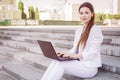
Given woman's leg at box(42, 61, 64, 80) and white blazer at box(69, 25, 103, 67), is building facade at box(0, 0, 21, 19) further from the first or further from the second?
woman's leg at box(42, 61, 64, 80)

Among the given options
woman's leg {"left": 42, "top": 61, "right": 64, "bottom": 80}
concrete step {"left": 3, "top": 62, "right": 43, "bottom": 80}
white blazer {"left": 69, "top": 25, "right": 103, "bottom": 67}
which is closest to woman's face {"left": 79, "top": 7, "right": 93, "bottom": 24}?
white blazer {"left": 69, "top": 25, "right": 103, "bottom": 67}

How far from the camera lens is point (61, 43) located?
5273mm

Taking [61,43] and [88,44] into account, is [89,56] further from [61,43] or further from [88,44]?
[61,43]

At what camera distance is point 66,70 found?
292 centimetres

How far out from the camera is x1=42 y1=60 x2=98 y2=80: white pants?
280cm

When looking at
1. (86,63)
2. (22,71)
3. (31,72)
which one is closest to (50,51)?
(86,63)

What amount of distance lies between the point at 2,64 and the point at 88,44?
2.62 metres

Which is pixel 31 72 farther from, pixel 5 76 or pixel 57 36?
pixel 57 36

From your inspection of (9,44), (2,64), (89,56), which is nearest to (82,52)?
(89,56)

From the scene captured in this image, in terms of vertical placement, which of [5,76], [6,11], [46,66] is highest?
[6,11]

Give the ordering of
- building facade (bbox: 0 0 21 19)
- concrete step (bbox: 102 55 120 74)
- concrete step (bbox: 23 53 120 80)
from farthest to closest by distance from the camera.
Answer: building facade (bbox: 0 0 21 19), concrete step (bbox: 102 55 120 74), concrete step (bbox: 23 53 120 80)

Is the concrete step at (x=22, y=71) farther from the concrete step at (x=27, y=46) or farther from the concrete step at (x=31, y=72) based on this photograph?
the concrete step at (x=27, y=46)

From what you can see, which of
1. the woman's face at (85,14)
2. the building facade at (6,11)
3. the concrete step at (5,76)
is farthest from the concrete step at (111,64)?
the building facade at (6,11)

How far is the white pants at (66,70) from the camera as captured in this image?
2800 millimetres
